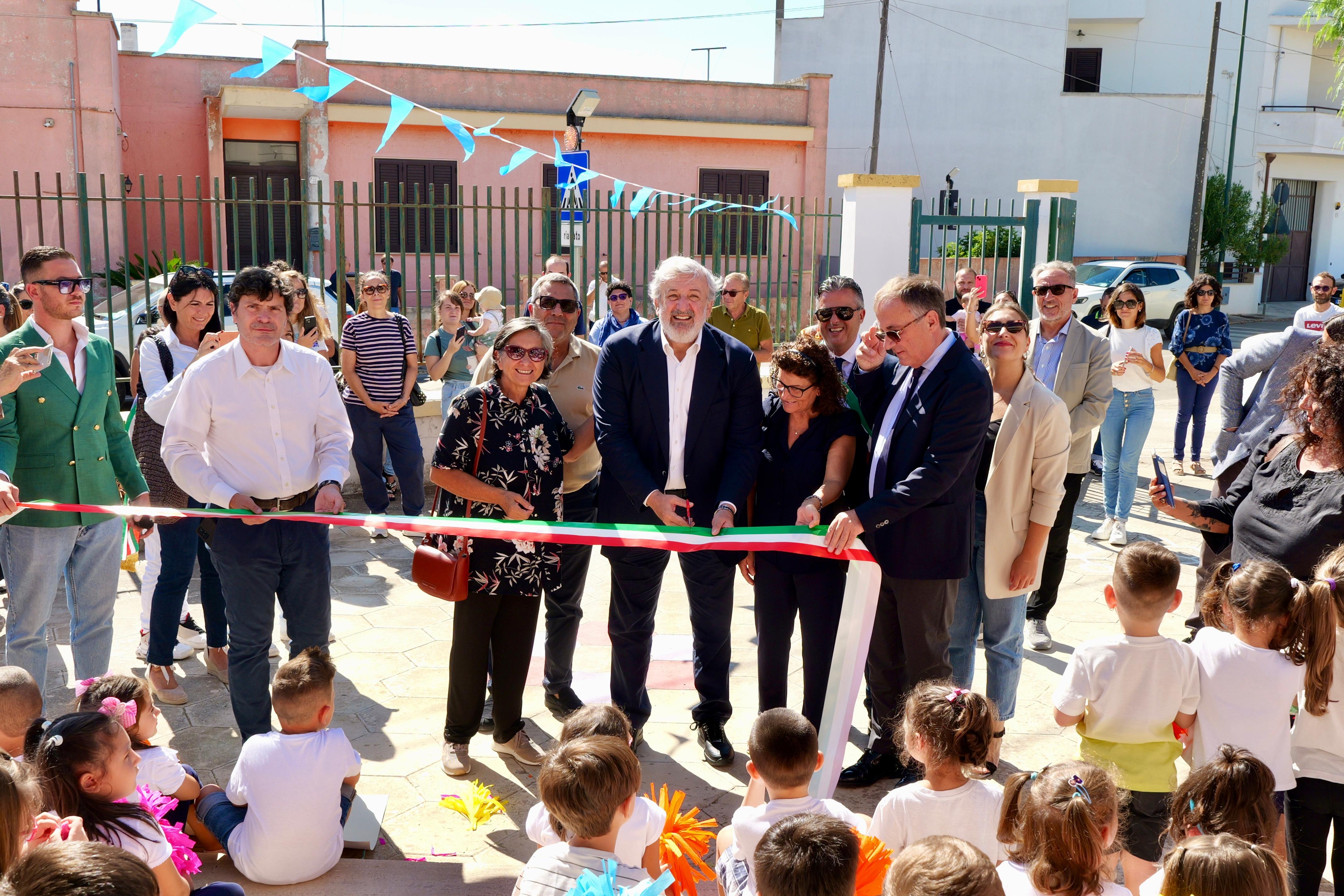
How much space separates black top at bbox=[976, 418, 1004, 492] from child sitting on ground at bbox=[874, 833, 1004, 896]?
2365 mm

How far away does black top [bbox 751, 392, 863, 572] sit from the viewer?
162 inches

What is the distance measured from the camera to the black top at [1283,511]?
3.37 m

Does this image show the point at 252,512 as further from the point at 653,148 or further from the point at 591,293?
the point at 653,148

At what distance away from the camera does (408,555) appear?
725 cm

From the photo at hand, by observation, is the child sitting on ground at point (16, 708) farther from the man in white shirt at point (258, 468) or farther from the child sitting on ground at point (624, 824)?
the child sitting on ground at point (624, 824)

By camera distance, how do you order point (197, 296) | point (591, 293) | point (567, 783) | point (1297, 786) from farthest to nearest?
point (591, 293)
point (197, 296)
point (1297, 786)
point (567, 783)

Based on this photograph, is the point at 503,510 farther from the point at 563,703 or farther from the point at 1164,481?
the point at 1164,481

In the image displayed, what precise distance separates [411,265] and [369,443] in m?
13.1

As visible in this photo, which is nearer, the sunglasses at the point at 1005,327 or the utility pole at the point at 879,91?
the sunglasses at the point at 1005,327

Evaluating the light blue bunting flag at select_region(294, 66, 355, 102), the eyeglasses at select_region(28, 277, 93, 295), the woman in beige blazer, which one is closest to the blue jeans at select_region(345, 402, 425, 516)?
the light blue bunting flag at select_region(294, 66, 355, 102)

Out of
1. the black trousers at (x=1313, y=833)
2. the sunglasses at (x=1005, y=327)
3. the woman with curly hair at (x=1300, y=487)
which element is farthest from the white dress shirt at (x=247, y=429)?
the black trousers at (x=1313, y=833)

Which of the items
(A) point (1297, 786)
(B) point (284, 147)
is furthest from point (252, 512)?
(B) point (284, 147)

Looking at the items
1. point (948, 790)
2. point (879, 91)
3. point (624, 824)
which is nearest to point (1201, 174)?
→ point (879, 91)

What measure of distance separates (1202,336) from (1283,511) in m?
6.61
